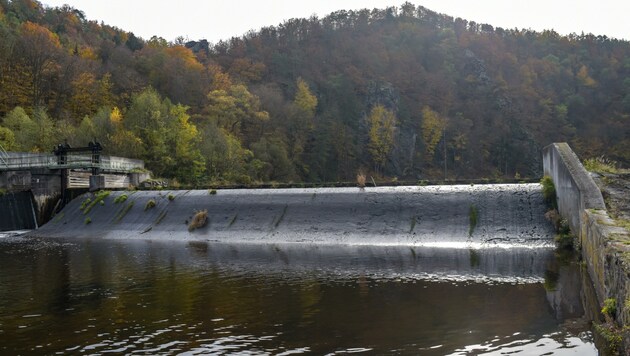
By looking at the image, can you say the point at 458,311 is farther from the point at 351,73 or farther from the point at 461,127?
the point at 351,73

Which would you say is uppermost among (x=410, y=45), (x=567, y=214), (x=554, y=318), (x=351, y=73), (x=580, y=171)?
(x=410, y=45)

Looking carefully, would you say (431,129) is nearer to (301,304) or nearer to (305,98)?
(305,98)

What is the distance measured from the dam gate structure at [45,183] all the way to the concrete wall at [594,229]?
1185 inches

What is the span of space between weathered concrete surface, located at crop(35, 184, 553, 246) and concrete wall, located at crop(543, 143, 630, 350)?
184cm

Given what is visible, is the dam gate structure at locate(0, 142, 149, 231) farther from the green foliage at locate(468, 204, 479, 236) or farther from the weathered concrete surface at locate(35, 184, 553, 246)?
the green foliage at locate(468, 204, 479, 236)

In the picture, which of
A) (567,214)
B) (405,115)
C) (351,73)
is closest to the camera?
(567,214)

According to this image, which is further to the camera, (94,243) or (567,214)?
(94,243)

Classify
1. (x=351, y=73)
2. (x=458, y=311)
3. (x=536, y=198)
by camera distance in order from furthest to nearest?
(x=351, y=73)
(x=536, y=198)
(x=458, y=311)

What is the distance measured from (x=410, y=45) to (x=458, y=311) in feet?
440

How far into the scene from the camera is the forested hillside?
55.8 m

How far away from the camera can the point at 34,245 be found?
86.5ft

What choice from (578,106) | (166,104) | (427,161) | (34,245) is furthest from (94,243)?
(578,106)

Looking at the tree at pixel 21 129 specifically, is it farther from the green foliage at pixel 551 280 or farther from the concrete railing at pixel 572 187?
the green foliage at pixel 551 280

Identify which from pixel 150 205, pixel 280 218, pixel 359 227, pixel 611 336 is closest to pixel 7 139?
→ pixel 150 205
